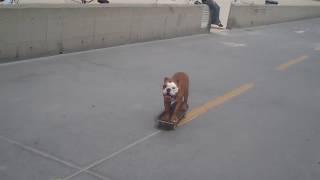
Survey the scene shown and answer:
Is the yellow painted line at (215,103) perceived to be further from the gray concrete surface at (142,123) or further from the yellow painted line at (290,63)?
the yellow painted line at (290,63)

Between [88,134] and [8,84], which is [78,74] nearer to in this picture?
[8,84]

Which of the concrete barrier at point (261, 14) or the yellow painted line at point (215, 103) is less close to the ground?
the yellow painted line at point (215, 103)

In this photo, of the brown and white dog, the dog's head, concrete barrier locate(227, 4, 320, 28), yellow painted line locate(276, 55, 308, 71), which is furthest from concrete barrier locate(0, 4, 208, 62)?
concrete barrier locate(227, 4, 320, 28)

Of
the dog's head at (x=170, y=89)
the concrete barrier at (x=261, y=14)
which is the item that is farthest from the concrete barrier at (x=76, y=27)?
the concrete barrier at (x=261, y=14)

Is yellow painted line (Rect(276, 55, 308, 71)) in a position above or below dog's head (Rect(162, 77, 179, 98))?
below

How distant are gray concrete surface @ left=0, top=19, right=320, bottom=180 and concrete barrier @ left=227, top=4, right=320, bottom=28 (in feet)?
30.6

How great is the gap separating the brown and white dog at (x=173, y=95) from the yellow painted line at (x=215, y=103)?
0.31m

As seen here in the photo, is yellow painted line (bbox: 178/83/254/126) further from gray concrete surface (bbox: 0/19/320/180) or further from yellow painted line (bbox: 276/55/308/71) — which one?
yellow painted line (bbox: 276/55/308/71)

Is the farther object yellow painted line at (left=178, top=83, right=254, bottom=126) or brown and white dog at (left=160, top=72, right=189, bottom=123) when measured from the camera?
yellow painted line at (left=178, top=83, right=254, bottom=126)

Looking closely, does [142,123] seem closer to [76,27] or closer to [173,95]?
[173,95]

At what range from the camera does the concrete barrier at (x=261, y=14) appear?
65.0 ft

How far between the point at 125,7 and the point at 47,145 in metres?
7.47

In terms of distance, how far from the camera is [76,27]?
10305mm

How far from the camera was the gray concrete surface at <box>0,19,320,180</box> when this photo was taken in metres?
4.64
